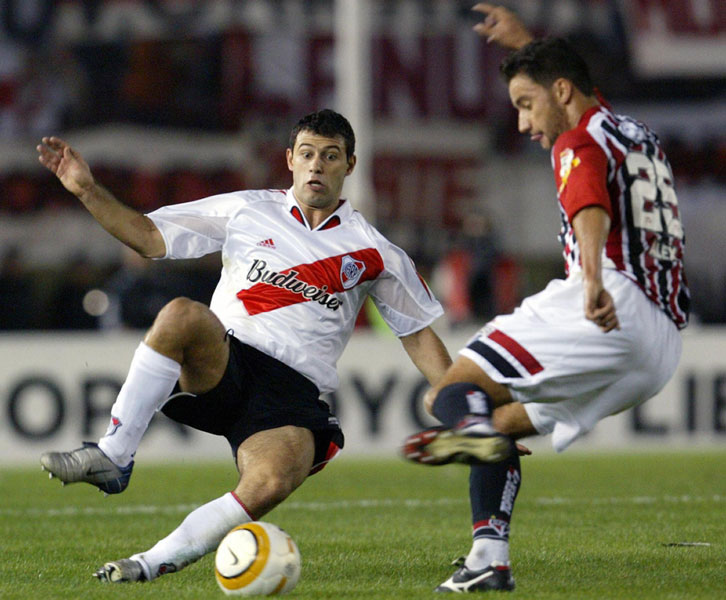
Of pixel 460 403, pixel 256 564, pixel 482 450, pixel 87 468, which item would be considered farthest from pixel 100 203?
pixel 482 450

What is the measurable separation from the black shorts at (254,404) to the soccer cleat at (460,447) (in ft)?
3.37

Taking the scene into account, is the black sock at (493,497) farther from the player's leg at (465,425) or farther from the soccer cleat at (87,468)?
the soccer cleat at (87,468)

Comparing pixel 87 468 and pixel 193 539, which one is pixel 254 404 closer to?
pixel 193 539

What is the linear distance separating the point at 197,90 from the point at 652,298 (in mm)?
18736

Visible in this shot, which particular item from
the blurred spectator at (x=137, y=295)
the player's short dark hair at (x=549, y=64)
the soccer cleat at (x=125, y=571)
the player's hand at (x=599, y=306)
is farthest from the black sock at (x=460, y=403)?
the blurred spectator at (x=137, y=295)

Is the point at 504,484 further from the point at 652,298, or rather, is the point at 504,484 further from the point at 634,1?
the point at 634,1

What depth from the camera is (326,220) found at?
5.98 m

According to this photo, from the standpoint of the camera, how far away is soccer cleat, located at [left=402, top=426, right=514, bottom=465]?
4648 millimetres

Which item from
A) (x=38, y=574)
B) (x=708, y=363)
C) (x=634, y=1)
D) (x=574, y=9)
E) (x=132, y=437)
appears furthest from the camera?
(x=574, y=9)

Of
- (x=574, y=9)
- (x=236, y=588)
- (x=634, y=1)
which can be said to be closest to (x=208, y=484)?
(x=236, y=588)

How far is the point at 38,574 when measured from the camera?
5.67 m

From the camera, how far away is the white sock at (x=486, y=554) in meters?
5.12

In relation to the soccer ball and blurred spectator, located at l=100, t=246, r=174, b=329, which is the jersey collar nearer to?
the soccer ball

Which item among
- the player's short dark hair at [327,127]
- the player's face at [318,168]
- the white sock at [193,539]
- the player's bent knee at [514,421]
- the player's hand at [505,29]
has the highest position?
the player's hand at [505,29]
